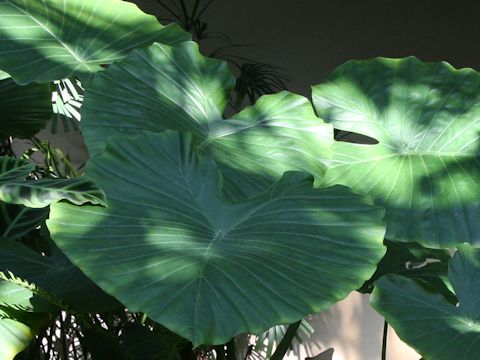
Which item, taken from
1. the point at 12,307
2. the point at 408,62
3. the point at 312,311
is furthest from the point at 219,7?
the point at 312,311

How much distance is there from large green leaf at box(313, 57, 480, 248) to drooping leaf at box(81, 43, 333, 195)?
0.10 m

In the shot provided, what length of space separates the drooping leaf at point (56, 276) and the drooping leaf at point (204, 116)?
221mm

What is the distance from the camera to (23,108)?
1865mm

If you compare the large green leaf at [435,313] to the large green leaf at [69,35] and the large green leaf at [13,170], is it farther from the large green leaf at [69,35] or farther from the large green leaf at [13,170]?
the large green leaf at [69,35]

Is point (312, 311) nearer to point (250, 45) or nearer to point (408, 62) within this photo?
point (408, 62)

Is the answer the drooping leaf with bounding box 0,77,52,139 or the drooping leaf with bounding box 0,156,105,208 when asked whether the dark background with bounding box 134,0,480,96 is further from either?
the drooping leaf with bounding box 0,156,105,208

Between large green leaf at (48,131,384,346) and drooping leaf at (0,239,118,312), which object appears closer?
large green leaf at (48,131,384,346)

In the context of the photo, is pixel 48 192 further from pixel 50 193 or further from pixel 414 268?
pixel 414 268

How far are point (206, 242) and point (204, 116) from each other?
19.2 inches

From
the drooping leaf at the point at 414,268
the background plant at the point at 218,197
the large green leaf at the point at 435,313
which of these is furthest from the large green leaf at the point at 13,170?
the drooping leaf at the point at 414,268

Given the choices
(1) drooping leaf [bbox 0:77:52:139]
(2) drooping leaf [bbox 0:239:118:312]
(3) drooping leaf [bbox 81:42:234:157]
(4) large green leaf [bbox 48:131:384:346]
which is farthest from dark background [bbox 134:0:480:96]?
(4) large green leaf [bbox 48:131:384:346]

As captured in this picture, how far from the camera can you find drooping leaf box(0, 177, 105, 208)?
3.60ft

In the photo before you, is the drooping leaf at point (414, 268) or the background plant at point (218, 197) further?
the drooping leaf at point (414, 268)

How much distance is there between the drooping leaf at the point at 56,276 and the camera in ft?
4.26
